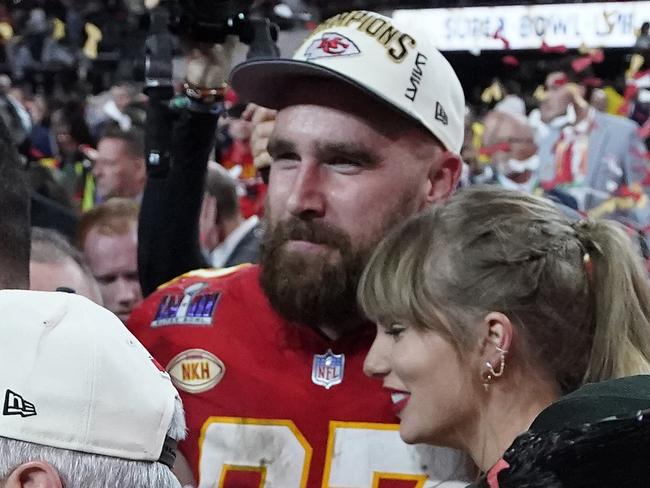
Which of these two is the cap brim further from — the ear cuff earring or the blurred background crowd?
the ear cuff earring

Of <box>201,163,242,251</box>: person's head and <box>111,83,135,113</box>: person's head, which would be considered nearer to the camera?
<box>201,163,242,251</box>: person's head

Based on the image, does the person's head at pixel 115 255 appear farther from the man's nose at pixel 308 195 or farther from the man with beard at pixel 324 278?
the man's nose at pixel 308 195

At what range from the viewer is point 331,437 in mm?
1989

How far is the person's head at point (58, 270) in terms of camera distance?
263 centimetres

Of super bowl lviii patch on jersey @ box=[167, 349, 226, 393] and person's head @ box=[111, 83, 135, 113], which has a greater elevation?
super bowl lviii patch on jersey @ box=[167, 349, 226, 393]

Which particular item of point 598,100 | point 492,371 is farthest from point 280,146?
point 598,100

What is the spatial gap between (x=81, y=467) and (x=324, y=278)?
0.72m

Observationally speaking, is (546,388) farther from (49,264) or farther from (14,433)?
Answer: (49,264)

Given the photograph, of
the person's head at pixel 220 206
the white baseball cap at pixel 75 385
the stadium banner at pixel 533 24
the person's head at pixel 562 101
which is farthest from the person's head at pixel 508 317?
the stadium banner at pixel 533 24

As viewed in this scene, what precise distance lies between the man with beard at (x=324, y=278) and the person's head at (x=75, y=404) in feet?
1.95

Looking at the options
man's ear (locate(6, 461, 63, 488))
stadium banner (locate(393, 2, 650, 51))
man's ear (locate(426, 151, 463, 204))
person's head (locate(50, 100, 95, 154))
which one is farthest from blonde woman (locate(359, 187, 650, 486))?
stadium banner (locate(393, 2, 650, 51))

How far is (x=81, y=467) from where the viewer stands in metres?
1.34

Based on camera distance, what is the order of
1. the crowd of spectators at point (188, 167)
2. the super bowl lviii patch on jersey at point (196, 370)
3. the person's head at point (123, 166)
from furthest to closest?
1. the person's head at point (123, 166)
2. the crowd of spectators at point (188, 167)
3. the super bowl lviii patch on jersey at point (196, 370)

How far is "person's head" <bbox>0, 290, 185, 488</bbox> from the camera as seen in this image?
1332 mm
